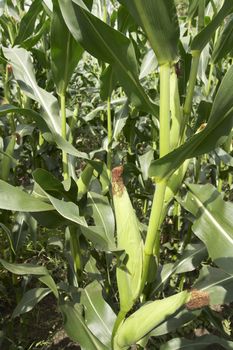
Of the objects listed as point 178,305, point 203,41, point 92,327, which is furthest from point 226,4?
point 92,327

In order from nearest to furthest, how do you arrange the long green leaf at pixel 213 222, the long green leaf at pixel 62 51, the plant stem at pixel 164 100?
the plant stem at pixel 164 100, the long green leaf at pixel 213 222, the long green leaf at pixel 62 51

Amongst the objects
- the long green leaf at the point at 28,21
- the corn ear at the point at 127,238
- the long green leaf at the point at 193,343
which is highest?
the long green leaf at the point at 28,21

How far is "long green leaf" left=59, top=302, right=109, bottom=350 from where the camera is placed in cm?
133

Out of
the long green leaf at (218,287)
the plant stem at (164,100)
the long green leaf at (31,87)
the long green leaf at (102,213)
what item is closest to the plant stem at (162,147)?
the plant stem at (164,100)

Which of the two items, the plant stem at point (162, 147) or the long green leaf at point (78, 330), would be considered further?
the long green leaf at point (78, 330)

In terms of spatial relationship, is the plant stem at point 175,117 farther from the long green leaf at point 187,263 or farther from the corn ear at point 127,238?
the long green leaf at point 187,263

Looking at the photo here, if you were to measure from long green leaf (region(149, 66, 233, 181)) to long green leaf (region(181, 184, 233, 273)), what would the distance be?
275 mm

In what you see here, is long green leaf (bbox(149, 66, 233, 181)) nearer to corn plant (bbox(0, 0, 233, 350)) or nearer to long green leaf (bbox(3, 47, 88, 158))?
corn plant (bbox(0, 0, 233, 350))

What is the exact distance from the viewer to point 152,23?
0.90 metres

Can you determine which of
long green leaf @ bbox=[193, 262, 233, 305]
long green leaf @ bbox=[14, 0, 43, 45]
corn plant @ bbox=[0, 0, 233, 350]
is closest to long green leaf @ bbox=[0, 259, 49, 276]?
corn plant @ bbox=[0, 0, 233, 350]

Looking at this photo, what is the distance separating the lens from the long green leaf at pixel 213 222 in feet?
3.62

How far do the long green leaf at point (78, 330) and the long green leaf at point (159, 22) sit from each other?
96 centimetres

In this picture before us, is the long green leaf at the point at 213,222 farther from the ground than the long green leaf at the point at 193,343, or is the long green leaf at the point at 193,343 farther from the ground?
the long green leaf at the point at 213,222

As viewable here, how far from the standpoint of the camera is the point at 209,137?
102 centimetres
